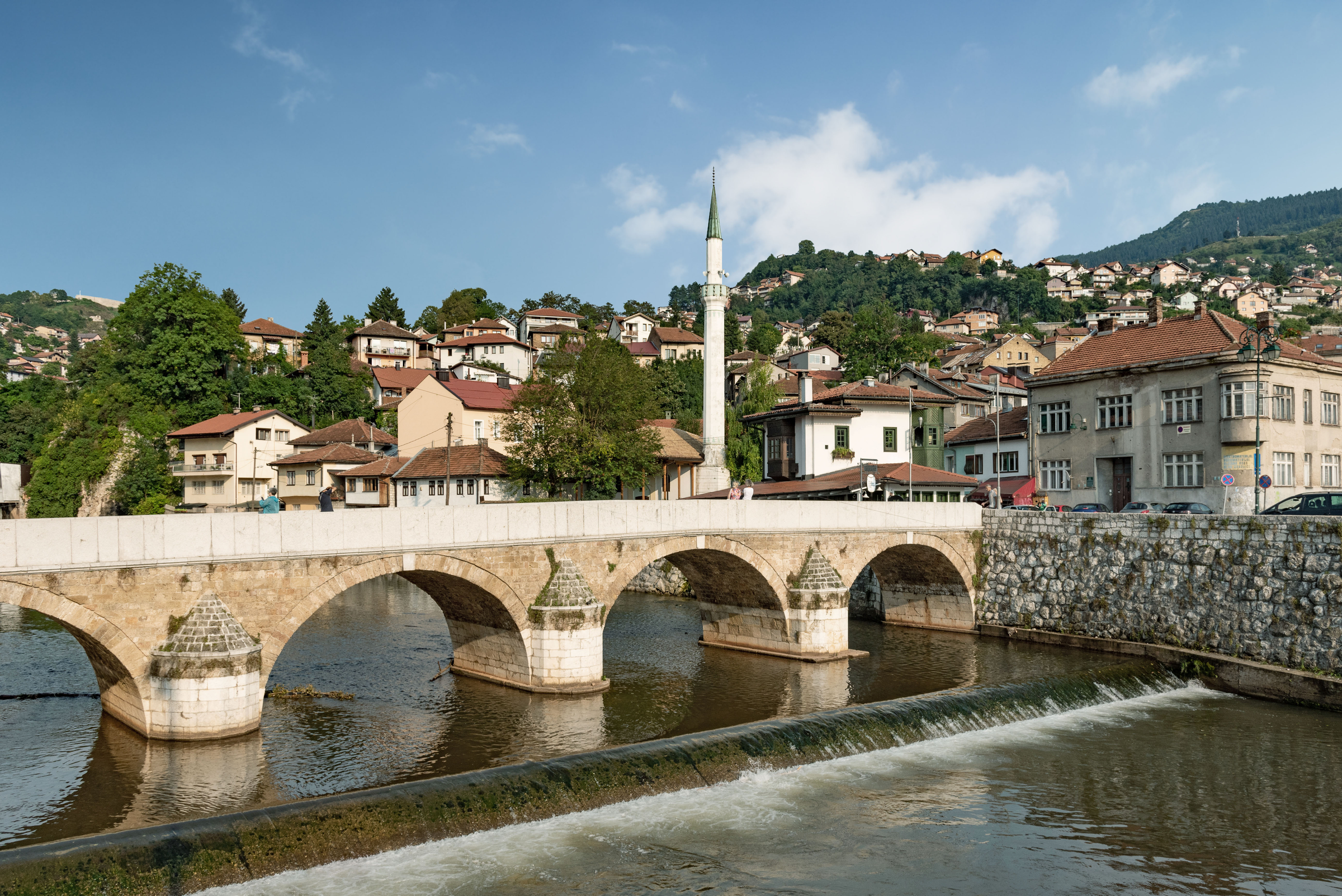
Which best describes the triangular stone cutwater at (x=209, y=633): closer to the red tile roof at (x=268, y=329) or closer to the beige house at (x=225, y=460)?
the beige house at (x=225, y=460)

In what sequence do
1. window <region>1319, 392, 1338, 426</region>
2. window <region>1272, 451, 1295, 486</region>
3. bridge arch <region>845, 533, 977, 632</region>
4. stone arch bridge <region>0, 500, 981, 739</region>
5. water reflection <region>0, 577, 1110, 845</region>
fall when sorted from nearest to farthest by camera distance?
water reflection <region>0, 577, 1110, 845</region> → stone arch bridge <region>0, 500, 981, 739</region> → bridge arch <region>845, 533, 977, 632</region> → window <region>1272, 451, 1295, 486</region> → window <region>1319, 392, 1338, 426</region>

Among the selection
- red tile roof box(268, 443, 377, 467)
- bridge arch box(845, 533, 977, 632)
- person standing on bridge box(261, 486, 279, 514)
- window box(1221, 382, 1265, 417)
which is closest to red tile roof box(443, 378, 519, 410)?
red tile roof box(268, 443, 377, 467)

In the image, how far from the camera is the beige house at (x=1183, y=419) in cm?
3534

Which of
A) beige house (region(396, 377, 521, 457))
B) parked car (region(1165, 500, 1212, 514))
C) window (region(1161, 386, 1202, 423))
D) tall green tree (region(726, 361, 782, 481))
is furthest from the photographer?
beige house (region(396, 377, 521, 457))

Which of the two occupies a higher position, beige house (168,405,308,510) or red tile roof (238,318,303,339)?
red tile roof (238,318,303,339)

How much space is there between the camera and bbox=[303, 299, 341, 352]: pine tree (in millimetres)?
89625

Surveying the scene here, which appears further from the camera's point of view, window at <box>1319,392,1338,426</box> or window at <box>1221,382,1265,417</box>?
window at <box>1319,392,1338,426</box>

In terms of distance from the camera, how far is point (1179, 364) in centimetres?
3650

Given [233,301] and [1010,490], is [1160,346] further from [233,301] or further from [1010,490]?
[233,301]

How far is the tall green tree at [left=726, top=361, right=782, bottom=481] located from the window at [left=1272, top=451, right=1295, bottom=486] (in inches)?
1042

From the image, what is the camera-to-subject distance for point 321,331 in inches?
3570

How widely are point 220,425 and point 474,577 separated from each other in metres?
53.1

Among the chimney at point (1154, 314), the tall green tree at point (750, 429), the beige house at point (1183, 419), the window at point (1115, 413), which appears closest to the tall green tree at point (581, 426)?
the tall green tree at point (750, 429)

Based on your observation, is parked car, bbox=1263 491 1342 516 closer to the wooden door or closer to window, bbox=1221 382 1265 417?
window, bbox=1221 382 1265 417
